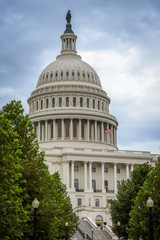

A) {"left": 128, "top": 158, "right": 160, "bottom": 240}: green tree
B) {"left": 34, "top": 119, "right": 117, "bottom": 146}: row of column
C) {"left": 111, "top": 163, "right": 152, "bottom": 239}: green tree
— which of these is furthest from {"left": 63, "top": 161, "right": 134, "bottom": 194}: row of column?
{"left": 128, "top": 158, "right": 160, "bottom": 240}: green tree

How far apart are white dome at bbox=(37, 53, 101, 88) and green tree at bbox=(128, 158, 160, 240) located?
92152mm

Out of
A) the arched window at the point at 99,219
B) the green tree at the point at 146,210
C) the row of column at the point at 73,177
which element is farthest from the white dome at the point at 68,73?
the green tree at the point at 146,210

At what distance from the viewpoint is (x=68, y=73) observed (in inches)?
5359

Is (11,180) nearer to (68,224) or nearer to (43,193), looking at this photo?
(43,193)

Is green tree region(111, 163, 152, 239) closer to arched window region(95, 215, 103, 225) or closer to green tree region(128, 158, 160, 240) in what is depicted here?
green tree region(128, 158, 160, 240)

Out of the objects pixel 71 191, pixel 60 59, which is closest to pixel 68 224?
pixel 71 191

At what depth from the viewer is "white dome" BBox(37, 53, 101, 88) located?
5344 inches

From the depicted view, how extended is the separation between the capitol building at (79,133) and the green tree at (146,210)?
49.3 meters

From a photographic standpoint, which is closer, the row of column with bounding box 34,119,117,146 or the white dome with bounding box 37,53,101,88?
the row of column with bounding box 34,119,117,146

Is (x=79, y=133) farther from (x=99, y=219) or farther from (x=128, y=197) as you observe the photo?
(x=128, y=197)

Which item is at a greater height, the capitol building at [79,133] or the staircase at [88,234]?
the capitol building at [79,133]

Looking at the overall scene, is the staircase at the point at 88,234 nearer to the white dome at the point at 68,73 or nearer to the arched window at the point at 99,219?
the arched window at the point at 99,219

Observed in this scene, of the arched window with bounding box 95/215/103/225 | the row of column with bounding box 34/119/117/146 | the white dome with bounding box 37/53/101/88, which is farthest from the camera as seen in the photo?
the white dome with bounding box 37/53/101/88

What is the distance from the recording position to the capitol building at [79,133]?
111000 mm
